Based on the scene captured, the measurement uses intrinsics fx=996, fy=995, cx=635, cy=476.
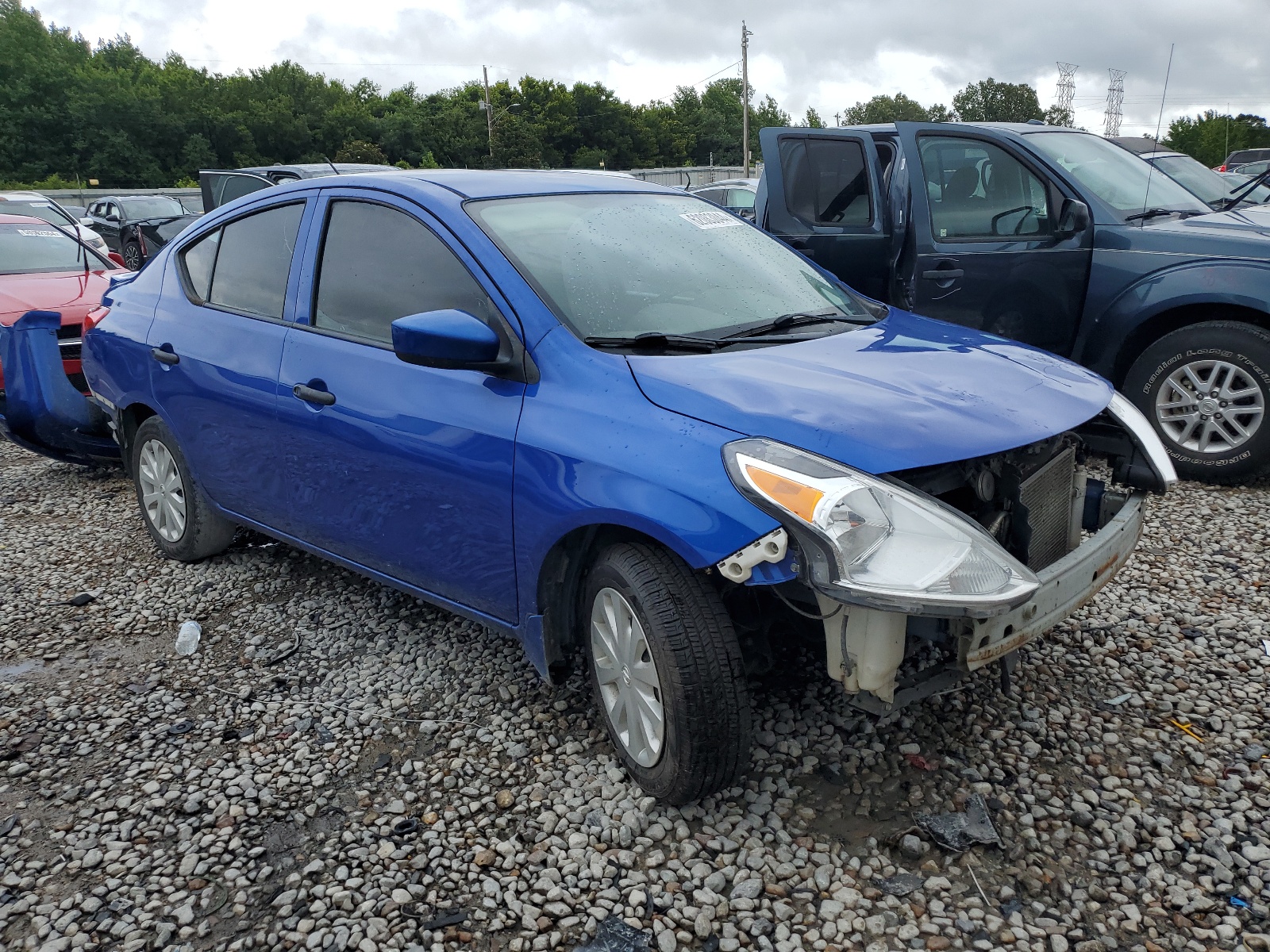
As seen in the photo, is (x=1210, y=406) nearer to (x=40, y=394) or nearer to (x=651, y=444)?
(x=651, y=444)

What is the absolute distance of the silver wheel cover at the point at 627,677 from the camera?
2.66m

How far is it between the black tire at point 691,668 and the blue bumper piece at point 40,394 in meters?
4.67

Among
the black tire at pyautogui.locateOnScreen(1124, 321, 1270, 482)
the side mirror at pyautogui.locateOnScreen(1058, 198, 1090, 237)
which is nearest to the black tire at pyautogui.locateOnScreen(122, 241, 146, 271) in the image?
the side mirror at pyautogui.locateOnScreen(1058, 198, 1090, 237)

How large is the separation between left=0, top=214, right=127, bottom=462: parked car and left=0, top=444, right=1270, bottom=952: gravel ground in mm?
2274

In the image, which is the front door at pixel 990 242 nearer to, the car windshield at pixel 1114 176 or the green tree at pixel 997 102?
the car windshield at pixel 1114 176

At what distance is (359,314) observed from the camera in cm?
347

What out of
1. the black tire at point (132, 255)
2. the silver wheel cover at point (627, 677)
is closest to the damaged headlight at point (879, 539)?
the silver wheel cover at point (627, 677)

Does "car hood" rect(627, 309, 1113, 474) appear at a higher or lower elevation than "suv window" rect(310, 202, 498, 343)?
lower

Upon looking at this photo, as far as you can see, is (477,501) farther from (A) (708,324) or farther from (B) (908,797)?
(B) (908,797)

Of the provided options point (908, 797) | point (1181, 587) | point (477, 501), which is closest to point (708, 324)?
point (477, 501)

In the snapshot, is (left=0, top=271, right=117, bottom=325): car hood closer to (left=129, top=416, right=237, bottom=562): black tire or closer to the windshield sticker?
(left=129, top=416, right=237, bottom=562): black tire

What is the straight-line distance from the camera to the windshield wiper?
3098mm

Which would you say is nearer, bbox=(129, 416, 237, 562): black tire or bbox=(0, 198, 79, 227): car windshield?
bbox=(129, 416, 237, 562): black tire

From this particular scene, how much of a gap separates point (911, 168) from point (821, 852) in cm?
443
